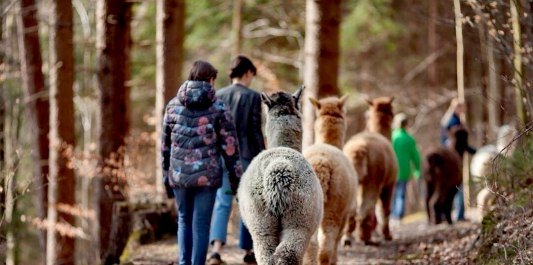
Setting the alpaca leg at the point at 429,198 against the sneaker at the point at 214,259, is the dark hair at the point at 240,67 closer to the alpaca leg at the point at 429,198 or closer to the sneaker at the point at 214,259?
the sneaker at the point at 214,259

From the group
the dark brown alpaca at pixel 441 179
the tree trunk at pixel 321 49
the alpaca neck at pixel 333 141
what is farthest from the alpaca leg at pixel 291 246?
the dark brown alpaca at pixel 441 179

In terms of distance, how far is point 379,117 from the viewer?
38.6 feet

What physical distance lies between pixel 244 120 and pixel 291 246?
273 cm

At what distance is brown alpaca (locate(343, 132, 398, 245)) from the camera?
10.3m

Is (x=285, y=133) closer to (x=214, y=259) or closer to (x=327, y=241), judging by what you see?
(x=327, y=241)

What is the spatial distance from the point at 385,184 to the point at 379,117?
1131 mm

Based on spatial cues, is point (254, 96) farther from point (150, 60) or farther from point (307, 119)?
point (150, 60)

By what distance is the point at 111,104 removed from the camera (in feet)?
42.6

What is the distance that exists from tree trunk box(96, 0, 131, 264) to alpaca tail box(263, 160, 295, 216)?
6.58 meters

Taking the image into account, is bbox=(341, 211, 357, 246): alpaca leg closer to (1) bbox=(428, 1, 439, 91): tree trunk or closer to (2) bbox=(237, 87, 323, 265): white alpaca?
(2) bbox=(237, 87, 323, 265): white alpaca

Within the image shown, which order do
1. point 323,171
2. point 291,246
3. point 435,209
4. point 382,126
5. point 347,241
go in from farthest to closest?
point 435,209
point 382,126
point 347,241
point 323,171
point 291,246

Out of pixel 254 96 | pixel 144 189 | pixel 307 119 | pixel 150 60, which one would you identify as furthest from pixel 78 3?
pixel 254 96

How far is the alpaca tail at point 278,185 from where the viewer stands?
632 cm

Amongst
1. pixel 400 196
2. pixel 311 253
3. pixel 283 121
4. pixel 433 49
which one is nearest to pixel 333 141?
pixel 283 121
